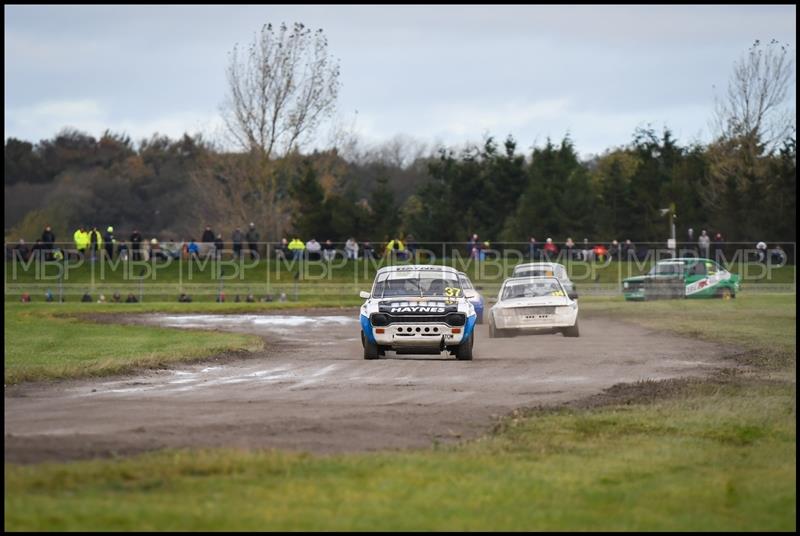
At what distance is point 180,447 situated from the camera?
450 inches

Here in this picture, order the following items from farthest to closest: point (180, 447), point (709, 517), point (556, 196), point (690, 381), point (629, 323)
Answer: point (556, 196)
point (629, 323)
point (690, 381)
point (180, 447)
point (709, 517)

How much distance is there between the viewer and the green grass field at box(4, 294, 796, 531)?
8438 mm

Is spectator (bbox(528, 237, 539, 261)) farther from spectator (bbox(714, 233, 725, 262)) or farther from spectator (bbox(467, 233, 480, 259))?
spectator (bbox(714, 233, 725, 262))

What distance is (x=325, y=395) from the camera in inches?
652

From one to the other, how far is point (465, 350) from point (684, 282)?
25740mm

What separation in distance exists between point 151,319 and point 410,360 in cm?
1576

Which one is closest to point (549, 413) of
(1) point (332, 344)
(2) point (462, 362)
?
(2) point (462, 362)

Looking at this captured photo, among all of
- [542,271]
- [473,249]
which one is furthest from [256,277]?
[542,271]

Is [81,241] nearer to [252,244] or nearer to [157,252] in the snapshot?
[157,252]

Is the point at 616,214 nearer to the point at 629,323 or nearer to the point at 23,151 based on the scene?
the point at 629,323

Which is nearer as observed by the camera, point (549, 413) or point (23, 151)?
point (549, 413)

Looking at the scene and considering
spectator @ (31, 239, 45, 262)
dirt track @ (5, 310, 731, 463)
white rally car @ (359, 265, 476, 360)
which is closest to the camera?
dirt track @ (5, 310, 731, 463)

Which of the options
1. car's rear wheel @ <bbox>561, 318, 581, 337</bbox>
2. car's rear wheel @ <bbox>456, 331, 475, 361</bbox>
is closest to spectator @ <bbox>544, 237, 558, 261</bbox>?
car's rear wheel @ <bbox>561, 318, 581, 337</bbox>

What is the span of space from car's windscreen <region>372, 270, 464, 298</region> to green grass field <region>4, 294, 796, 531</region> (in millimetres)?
9586
